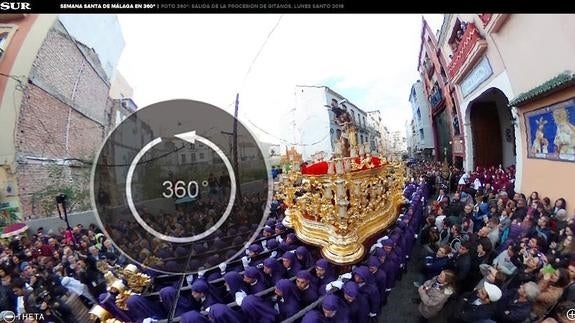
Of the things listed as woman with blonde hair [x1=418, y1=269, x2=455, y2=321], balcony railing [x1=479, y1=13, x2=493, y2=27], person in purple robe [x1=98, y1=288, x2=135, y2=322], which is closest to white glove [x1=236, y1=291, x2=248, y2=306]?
person in purple robe [x1=98, y1=288, x2=135, y2=322]

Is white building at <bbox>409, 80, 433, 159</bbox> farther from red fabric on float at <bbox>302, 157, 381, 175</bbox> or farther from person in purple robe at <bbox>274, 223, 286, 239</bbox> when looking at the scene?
person in purple robe at <bbox>274, 223, 286, 239</bbox>

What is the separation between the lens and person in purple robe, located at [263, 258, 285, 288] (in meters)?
1.78

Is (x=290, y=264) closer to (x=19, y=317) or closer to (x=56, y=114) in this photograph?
(x=19, y=317)

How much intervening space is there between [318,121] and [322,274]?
3.12 feet

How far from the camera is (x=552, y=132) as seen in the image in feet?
3.89

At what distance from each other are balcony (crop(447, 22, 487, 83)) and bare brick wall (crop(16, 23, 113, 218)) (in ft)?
6.05

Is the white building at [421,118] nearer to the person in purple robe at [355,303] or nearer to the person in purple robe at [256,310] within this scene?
the person in purple robe at [355,303]

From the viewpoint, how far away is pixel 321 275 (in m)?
1.63

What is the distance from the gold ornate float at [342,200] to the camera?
1.65m

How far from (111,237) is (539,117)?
215 centimetres

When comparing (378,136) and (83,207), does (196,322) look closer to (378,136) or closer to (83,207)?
(83,207)

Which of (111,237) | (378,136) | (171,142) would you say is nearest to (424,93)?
(378,136)

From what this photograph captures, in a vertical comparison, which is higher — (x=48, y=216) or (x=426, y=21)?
(x=426, y=21)

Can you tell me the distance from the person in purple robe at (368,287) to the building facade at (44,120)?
4.74ft
